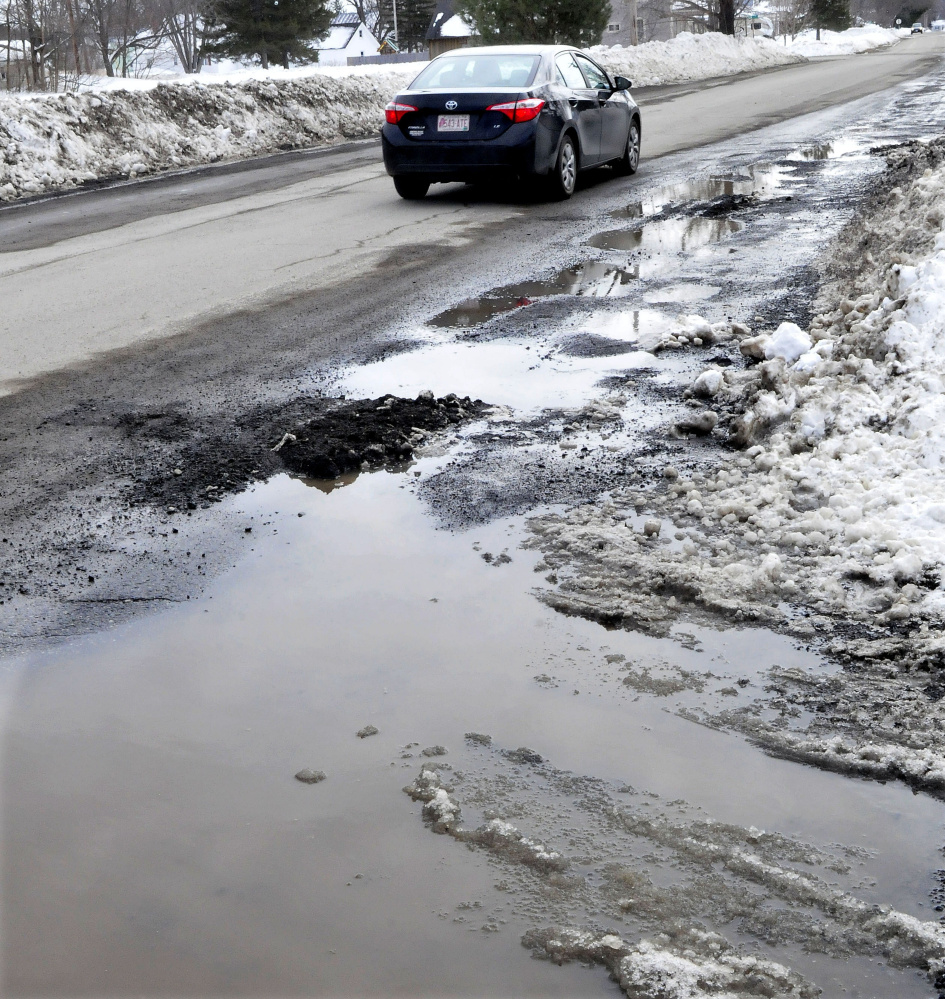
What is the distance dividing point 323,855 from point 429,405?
318cm

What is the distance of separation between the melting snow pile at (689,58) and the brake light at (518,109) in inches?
890

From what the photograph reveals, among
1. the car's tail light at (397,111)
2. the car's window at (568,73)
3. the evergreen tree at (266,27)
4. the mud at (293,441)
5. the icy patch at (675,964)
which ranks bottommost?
the icy patch at (675,964)

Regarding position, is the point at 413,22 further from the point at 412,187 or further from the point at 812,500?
the point at 812,500

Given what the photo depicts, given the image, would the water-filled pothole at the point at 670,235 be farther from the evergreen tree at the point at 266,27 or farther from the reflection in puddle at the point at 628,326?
the evergreen tree at the point at 266,27

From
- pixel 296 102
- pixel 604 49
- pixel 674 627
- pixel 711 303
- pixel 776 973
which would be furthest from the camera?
pixel 604 49

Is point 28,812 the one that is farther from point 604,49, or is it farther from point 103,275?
point 604,49

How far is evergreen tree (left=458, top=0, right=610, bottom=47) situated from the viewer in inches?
1315

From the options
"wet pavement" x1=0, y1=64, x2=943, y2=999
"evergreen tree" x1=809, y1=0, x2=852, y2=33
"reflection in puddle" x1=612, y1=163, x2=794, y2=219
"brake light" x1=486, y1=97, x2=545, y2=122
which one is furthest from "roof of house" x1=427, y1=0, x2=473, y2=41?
"wet pavement" x1=0, y1=64, x2=943, y2=999

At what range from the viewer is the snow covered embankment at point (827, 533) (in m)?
3.04

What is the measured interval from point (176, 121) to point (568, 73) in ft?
28.2

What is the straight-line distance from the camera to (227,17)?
42969 mm

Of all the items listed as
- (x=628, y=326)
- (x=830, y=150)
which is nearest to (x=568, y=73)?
(x=830, y=150)

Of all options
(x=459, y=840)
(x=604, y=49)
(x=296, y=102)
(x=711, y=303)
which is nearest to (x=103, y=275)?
(x=711, y=303)

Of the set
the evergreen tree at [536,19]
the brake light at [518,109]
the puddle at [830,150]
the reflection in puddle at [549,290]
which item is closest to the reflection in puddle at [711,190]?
the puddle at [830,150]
